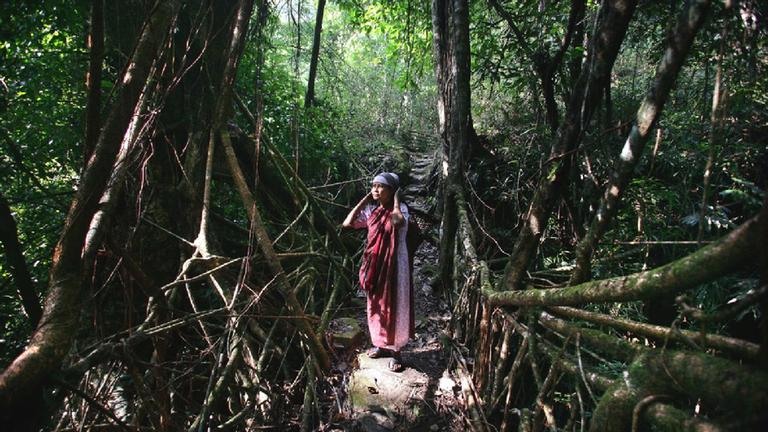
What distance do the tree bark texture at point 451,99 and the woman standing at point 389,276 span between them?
140cm

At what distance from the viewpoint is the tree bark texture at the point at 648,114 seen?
179cm

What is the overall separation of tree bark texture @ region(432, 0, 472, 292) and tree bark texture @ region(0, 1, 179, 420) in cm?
389

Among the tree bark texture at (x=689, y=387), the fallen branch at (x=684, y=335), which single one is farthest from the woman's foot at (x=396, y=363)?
the tree bark texture at (x=689, y=387)

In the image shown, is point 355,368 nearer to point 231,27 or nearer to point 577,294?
point 577,294

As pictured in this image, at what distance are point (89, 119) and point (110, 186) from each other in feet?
1.31

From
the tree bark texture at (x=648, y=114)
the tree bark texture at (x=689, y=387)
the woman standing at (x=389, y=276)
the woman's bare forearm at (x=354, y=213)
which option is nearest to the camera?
the tree bark texture at (x=689, y=387)

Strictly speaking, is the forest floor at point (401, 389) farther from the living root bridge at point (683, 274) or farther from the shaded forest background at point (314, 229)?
the living root bridge at point (683, 274)

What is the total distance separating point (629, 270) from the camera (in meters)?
4.34

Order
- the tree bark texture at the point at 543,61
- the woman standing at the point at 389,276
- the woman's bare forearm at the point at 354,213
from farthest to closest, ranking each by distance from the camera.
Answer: the tree bark texture at the point at 543,61 → the woman's bare forearm at the point at 354,213 → the woman standing at the point at 389,276

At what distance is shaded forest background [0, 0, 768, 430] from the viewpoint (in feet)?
4.77

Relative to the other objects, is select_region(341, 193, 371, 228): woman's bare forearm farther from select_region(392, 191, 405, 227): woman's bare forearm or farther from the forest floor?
the forest floor

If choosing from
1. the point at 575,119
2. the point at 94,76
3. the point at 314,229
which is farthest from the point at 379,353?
the point at 94,76

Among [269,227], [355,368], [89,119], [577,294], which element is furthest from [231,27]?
[577,294]

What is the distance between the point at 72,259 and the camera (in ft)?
5.02
